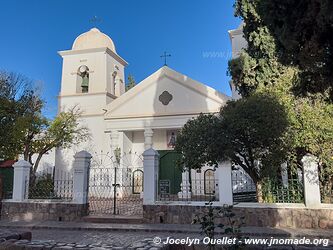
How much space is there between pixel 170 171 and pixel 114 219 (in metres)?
8.44

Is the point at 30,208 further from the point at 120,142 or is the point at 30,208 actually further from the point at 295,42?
the point at 295,42

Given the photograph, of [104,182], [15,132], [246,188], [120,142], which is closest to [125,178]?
[104,182]

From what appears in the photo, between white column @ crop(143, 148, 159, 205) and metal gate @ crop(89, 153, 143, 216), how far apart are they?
1243 millimetres

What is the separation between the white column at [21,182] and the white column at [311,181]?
955 cm

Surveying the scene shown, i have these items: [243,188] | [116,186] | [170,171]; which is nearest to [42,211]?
[116,186]

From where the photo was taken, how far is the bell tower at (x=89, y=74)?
21.1m

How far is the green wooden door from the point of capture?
61.0 ft

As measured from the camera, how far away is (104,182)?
58.6 ft

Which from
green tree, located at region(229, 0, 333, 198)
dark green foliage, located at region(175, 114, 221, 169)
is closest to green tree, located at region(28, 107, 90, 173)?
dark green foliage, located at region(175, 114, 221, 169)

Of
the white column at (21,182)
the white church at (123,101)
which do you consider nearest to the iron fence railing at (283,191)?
the white church at (123,101)

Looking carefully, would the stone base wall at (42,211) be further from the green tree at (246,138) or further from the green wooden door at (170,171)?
the green wooden door at (170,171)

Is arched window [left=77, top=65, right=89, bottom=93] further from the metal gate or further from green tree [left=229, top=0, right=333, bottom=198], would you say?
green tree [left=229, top=0, right=333, bottom=198]

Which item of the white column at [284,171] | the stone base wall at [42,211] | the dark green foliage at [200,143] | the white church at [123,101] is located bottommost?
the stone base wall at [42,211]

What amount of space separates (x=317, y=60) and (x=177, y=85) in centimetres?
1468
